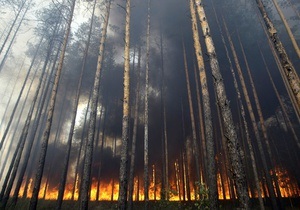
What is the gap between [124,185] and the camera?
781 cm

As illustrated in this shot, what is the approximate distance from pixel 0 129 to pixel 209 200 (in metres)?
41.5

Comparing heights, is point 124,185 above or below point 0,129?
below

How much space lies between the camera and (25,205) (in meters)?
16.8

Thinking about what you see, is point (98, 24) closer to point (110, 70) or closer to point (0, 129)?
point (110, 70)

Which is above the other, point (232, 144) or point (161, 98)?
point (161, 98)

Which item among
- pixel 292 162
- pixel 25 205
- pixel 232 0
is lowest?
pixel 25 205

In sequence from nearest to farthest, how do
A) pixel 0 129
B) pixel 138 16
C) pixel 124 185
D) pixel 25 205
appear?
1. pixel 124 185
2. pixel 25 205
3. pixel 138 16
4. pixel 0 129

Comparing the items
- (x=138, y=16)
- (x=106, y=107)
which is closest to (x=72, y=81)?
(x=106, y=107)

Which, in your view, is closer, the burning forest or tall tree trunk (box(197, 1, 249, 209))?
tall tree trunk (box(197, 1, 249, 209))

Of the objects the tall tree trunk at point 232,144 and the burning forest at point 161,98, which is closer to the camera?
the tall tree trunk at point 232,144

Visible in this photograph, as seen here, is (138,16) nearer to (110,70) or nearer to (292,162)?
(110,70)

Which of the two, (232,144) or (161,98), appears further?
(161,98)

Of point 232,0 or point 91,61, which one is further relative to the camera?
point 91,61

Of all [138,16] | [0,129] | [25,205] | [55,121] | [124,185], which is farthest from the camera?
[0,129]
